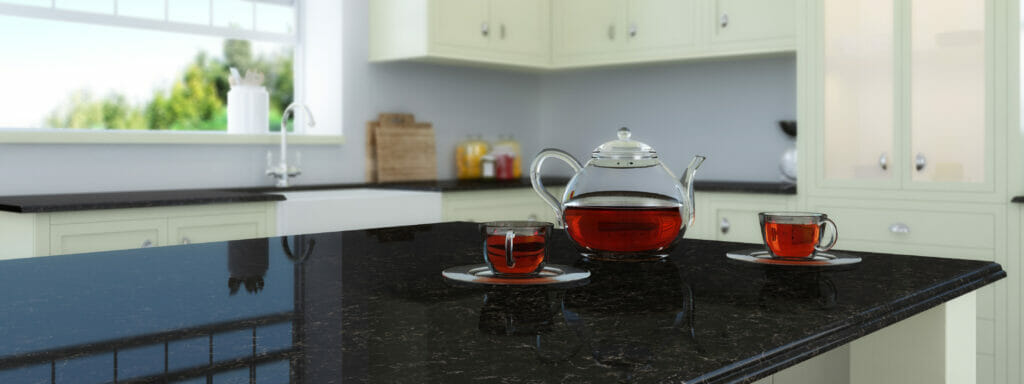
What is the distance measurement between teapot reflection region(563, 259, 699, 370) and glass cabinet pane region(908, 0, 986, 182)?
102 inches

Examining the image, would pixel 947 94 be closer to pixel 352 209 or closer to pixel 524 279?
pixel 352 209

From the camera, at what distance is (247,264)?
127 cm

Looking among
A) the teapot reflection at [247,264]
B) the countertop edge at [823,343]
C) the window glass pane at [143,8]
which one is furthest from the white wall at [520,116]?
the countertop edge at [823,343]

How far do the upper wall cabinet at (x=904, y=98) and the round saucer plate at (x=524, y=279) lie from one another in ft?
8.97

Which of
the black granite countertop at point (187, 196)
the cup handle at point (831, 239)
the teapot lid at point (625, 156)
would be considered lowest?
the cup handle at point (831, 239)

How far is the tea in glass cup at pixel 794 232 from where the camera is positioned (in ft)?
4.10

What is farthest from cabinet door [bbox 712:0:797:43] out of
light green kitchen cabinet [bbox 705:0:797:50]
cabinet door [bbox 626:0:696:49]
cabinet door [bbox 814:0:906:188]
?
cabinet door [bbox 814:0:906:188]

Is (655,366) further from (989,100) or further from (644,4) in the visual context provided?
(644,4)

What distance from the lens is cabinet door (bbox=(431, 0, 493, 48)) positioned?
14.0 feet

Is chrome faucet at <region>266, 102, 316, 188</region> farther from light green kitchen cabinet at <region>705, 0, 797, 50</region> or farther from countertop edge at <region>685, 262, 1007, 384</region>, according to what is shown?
countertop edge at <region>685, 262, 1007, 384</region>

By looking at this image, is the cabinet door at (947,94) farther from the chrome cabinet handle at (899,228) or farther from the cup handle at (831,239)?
the cup handle at (831,239)

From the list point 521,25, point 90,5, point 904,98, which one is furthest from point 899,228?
point 90,5

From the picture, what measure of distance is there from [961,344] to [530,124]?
14.0 ft

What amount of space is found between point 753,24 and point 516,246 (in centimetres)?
330
